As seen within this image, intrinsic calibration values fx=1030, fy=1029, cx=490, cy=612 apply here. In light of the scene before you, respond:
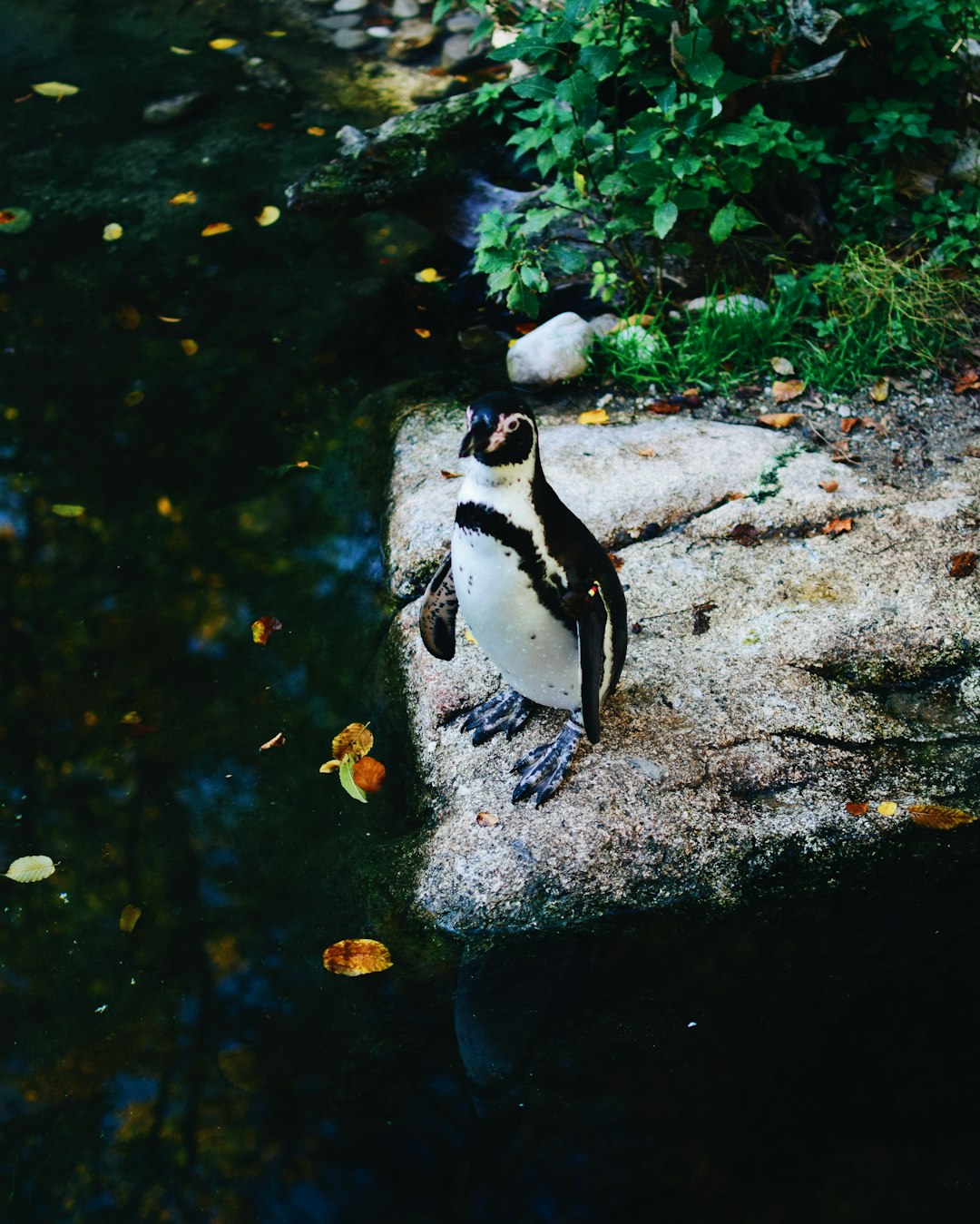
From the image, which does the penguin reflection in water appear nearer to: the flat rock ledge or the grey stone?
the flat rock ledge

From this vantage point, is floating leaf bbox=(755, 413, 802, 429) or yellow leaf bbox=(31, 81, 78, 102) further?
yellow leaf bbox=(31, 81, 78, 102)

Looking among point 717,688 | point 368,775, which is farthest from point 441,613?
point 717,688

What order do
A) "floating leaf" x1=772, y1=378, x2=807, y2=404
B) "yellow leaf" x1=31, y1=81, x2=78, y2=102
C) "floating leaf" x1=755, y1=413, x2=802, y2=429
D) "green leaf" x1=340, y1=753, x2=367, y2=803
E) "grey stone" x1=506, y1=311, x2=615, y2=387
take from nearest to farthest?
"green leaf" x1=340, y1=753, x2=367, y2=803 → "floating leaf" x1=755, y1=413, x2=802, y2=429 → "floating leaf" x1=772, y1=378, x2=807, y2=404 → "grey stone" x1=506, y1=311, x2=615, y2=387 → "yellow leaf" x1=31, y1=81, x2=78, y2=102

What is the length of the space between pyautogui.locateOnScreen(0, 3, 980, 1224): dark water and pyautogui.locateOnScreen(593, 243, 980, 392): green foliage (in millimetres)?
911

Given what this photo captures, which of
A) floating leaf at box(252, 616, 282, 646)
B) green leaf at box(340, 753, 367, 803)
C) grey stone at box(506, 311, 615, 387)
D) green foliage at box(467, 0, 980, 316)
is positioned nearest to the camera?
green leaf at box(340, 753, 367, 803)

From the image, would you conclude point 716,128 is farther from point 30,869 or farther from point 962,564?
point 30,869

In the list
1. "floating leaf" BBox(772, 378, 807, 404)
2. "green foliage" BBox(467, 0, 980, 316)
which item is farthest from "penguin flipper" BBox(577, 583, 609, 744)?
"floating leaf" BBox(772, 378, 807, 404)

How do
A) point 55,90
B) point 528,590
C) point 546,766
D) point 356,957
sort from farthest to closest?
point 55,90 < point 546,766 < point 356,957 < point 528,590

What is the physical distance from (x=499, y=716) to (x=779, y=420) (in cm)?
181

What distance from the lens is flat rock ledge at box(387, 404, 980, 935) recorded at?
254cm

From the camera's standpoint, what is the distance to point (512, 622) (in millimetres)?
2447

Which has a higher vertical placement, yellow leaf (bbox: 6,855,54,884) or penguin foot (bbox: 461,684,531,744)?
penguin foot (bbox: 461,684,531,744)

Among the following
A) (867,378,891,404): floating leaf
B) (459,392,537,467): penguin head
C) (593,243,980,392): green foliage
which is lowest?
(867,378,891,404): floating leaf

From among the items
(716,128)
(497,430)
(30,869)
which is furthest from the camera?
Answer: (716,128)
